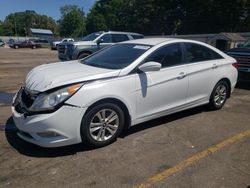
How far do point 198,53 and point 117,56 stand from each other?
175cm

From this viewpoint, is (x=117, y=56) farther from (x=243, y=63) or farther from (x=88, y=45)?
(x=88, y=45)

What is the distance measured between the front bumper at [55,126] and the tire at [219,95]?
3.22 m

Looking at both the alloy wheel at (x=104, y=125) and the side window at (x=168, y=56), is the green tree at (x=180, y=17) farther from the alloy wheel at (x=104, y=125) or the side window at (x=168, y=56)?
the alloy wheel at (x=104, y=125)

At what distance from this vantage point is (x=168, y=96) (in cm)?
501

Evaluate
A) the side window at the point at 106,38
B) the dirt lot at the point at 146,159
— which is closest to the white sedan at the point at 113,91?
the dirt lot at the point at 146,159

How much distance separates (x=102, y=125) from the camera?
425cm

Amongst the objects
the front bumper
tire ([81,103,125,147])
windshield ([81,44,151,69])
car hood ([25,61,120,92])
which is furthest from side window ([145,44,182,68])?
the front bumper

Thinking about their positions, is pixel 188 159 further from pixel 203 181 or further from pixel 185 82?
pixel 185 82

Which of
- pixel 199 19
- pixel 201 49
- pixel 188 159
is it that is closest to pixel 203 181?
pixel 188 159

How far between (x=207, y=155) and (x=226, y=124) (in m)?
1.54

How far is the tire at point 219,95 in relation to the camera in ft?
19.9

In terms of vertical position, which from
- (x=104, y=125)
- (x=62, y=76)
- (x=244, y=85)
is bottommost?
(x=244, y=85)

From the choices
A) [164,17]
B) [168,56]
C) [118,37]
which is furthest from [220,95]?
[164,17]

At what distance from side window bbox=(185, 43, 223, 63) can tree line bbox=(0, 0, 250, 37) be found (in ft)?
145
